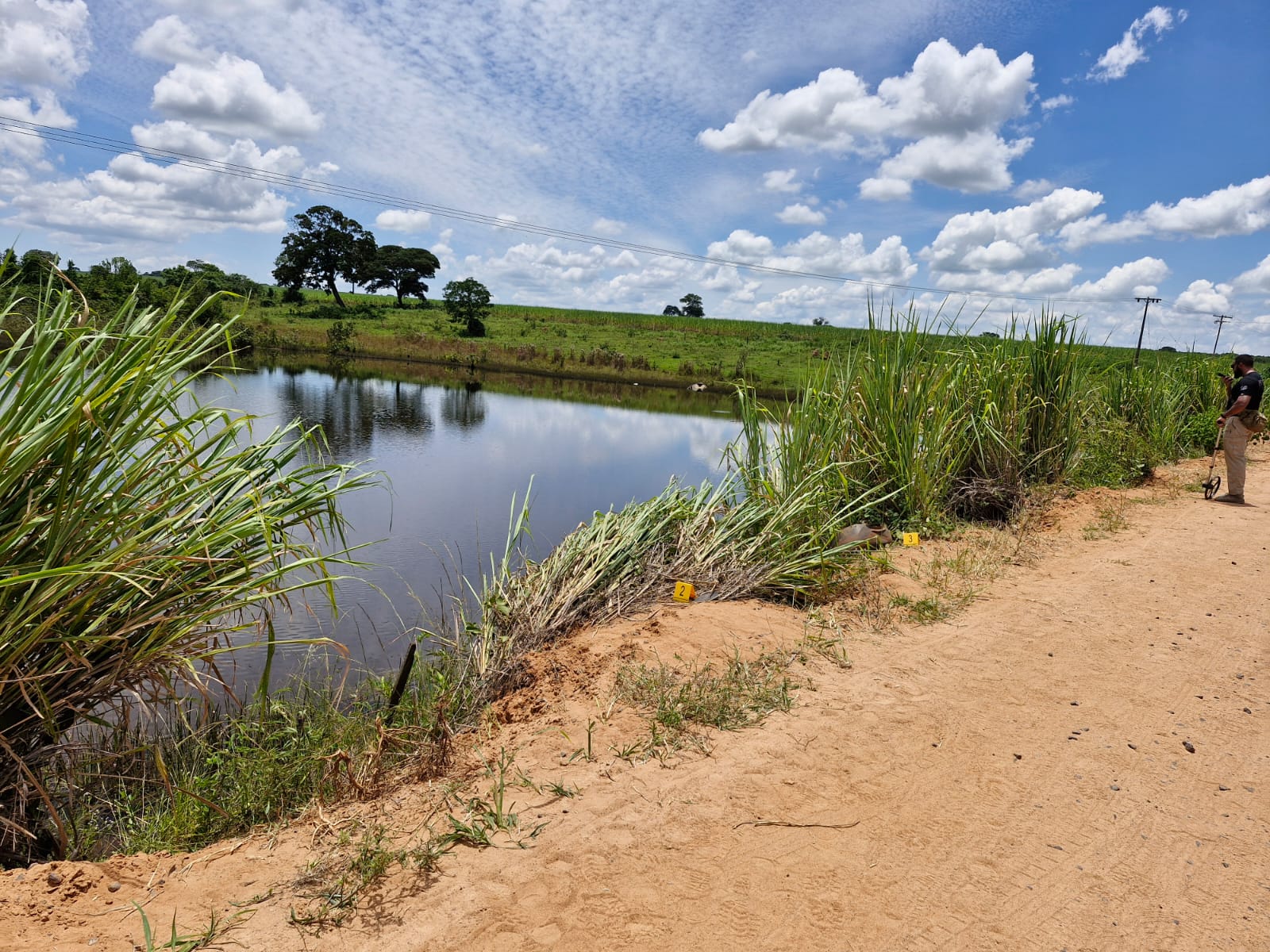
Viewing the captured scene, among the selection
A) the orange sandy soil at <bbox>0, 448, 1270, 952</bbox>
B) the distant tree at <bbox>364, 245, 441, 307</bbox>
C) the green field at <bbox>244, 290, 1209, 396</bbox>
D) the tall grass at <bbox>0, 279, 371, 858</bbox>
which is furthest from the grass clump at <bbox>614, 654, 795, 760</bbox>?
the distant tree at <bbox>364, 245, 441, 307</bbox>

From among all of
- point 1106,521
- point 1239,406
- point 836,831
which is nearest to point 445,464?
point 1106,521

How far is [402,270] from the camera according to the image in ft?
205

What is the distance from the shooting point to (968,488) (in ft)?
24.8

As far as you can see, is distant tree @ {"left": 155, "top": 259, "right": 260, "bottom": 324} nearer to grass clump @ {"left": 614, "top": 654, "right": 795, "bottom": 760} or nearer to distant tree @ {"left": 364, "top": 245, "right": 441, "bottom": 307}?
grass clump @ {"left": 614, "top": 654, "right": 795, "bottom": 760}

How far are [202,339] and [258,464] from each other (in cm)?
64

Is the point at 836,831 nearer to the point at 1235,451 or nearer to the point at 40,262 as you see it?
the point at 40,262

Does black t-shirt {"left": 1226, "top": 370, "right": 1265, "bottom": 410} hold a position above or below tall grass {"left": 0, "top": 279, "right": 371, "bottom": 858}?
above

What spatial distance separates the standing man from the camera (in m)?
8.22

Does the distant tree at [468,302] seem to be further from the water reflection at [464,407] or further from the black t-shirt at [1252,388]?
the black t-shirt at [1252,388]

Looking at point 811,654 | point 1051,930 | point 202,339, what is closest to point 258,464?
point 202,339

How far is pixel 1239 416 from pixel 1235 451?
0.42m

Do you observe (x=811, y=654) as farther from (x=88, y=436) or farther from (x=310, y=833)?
(x=88, y=436)

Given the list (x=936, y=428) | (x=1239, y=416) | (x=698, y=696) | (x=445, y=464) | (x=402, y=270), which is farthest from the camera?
(x=402, y=270)

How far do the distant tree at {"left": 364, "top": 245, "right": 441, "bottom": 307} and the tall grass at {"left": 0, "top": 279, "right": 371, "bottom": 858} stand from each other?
197 ft
